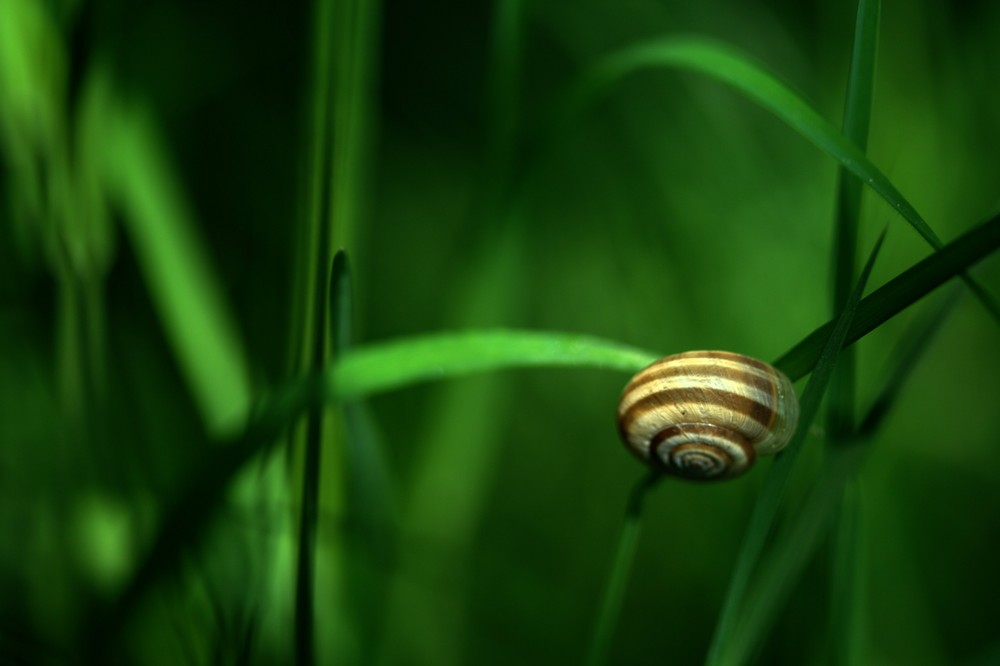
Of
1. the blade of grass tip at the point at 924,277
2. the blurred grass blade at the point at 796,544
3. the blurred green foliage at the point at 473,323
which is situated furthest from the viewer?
the blurred green foliage at the point at 473,323

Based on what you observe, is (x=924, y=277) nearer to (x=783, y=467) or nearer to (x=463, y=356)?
(x=783, y=467)

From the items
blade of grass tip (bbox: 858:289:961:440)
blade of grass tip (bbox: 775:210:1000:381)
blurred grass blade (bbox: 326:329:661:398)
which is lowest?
blurred grass blade (bbox: 326:329:661:398)

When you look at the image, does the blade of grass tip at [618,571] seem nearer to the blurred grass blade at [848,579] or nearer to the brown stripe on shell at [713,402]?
the brown stripe on shell at [713,402]

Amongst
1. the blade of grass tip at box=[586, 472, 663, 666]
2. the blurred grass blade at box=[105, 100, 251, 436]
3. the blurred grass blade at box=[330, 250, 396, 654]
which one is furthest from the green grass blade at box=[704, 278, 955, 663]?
the blurred grass blade at box=[105, 100, 251, 436]

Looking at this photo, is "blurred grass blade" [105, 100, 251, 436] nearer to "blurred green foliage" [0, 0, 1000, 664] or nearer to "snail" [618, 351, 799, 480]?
"blurred green foliage" [0, 0, 1000, 664]

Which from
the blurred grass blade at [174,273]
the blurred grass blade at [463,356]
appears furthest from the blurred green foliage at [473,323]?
the blurred grass blade at [463,356]

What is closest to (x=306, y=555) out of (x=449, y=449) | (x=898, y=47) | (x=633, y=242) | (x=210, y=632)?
(x=210, y=632)
